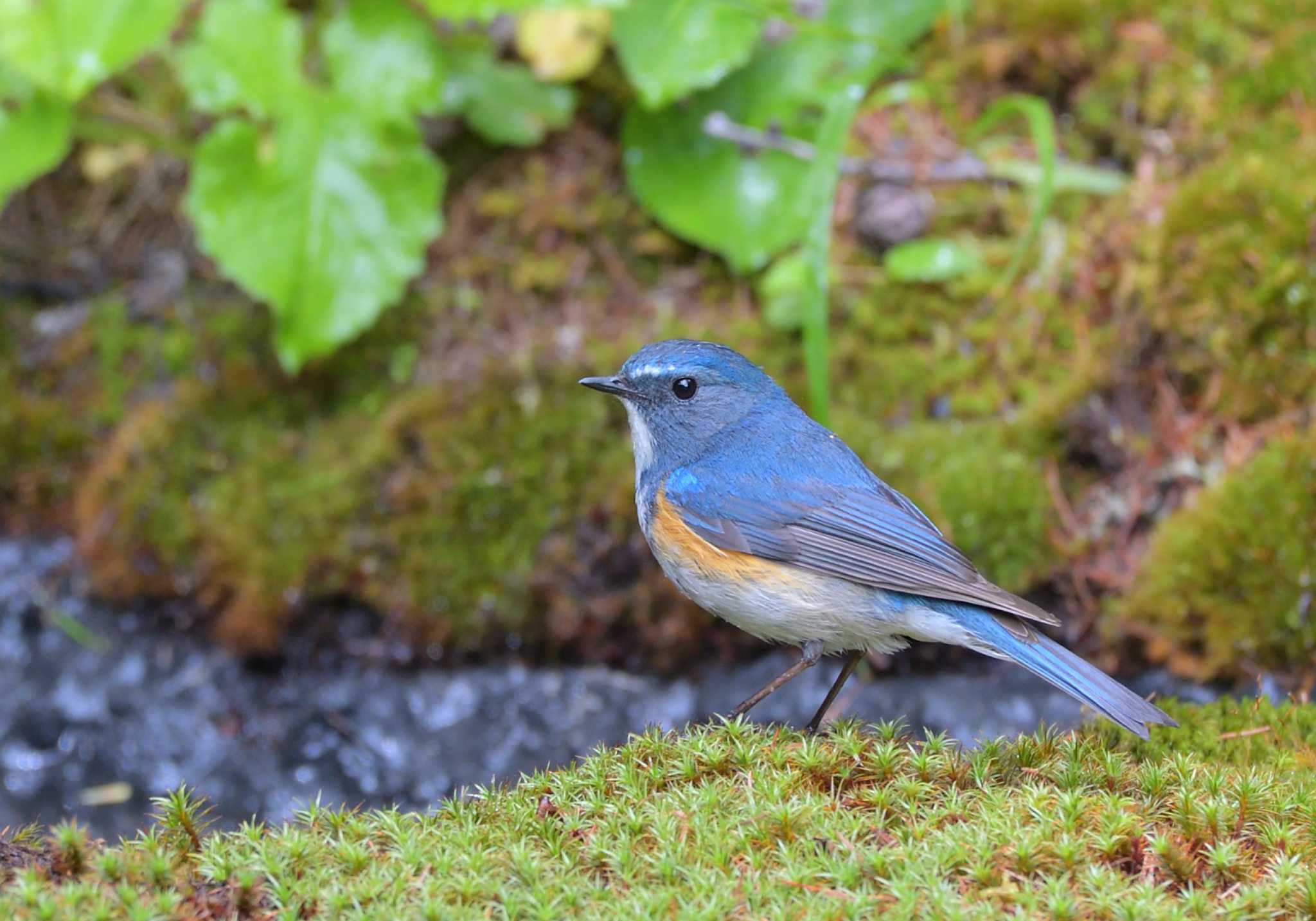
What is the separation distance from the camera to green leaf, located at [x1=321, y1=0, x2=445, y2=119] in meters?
6.89

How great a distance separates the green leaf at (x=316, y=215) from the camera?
661cm

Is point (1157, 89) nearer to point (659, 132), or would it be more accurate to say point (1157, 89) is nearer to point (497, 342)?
point (659, 132)

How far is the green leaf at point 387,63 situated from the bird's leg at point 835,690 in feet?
13.3

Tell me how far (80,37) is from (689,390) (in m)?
3.99

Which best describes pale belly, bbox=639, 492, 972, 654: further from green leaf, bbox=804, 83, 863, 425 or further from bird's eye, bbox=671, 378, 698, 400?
green leaf, bbox=804, 83, 863, 425

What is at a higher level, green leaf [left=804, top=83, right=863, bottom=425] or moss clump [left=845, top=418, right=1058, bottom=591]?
green leaf [left=804, top=83, right=863, bottom=425]

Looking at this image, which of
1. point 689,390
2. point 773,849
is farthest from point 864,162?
point 773,849

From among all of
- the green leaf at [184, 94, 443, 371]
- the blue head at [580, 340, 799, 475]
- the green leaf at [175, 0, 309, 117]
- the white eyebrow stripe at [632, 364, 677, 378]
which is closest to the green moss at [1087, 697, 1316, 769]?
the blue head at [580, 340, 799, 475]

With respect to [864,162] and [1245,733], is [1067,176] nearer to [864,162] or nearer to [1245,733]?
[864,162]

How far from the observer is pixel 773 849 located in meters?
3.20

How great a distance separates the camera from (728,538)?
4629 millimetres

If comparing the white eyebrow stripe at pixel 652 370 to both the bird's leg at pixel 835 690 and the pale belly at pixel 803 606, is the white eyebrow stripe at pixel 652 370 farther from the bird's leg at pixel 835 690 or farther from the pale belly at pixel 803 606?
the bird's leg at pixel 835 690

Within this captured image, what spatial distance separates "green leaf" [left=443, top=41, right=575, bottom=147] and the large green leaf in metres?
0.55

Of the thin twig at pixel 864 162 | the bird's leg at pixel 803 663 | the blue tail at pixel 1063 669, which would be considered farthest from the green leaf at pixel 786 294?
the blue tail at pixel 1063 669
